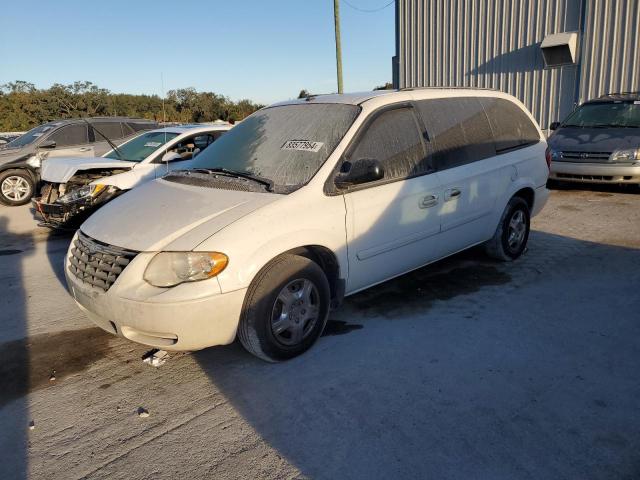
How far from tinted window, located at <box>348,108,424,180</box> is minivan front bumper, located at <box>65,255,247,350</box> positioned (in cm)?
148

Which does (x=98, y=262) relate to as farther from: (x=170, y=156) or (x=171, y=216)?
(x=170, y=156)

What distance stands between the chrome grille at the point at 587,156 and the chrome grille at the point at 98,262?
27.6ft

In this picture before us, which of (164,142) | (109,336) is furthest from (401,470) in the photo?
(164,142)

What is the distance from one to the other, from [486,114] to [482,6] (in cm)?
1279

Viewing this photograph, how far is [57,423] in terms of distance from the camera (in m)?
3.03

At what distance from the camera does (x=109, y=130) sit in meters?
11.5

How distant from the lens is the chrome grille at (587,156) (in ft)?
29.6

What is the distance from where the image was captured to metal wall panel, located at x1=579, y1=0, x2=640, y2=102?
1327cm

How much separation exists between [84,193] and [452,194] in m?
4.80

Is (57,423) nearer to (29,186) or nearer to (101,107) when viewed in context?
(29,186)

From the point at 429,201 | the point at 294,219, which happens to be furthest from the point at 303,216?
the point at 429,201

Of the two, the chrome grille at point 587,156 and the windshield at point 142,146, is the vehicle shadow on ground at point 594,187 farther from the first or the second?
the windshield at point 142,146

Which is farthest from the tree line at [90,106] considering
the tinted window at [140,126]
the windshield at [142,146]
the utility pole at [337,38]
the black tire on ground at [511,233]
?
the black tire on ground at [511,233]

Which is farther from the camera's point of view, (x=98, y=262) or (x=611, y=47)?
(x=611, y=47)
